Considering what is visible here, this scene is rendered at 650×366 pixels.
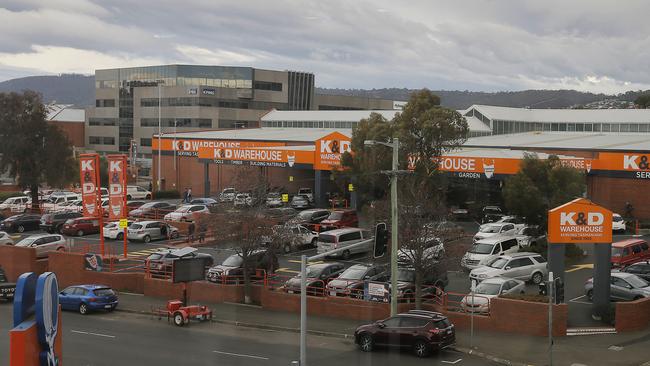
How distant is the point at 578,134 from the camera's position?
7219 cm

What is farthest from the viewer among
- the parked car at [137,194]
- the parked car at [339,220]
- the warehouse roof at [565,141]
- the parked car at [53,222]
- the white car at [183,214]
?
the parked car at [137,194]

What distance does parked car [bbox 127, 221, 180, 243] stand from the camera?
44219 millimetres

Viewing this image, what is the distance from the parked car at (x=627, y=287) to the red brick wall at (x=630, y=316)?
227 cm

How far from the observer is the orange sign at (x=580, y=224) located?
25.0 metres

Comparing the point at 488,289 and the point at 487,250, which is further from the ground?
the point at 487,250

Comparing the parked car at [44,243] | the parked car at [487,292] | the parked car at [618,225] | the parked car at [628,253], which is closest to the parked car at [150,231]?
the parked car at [44,243]

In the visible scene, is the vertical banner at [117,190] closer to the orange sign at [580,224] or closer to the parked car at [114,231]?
the parked car at [114,231]

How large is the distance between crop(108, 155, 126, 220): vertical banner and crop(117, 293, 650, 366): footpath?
11121mm

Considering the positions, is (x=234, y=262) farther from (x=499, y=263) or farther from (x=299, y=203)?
(x=299, y=203)

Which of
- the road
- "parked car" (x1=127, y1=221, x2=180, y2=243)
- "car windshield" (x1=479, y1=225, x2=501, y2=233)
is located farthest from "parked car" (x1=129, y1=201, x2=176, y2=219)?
the road

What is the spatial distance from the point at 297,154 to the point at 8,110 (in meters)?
23.1

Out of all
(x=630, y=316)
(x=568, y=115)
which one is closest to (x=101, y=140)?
(x=568, y=115)

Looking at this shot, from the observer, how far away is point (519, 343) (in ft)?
76.6

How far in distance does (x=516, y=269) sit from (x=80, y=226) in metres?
29.3
